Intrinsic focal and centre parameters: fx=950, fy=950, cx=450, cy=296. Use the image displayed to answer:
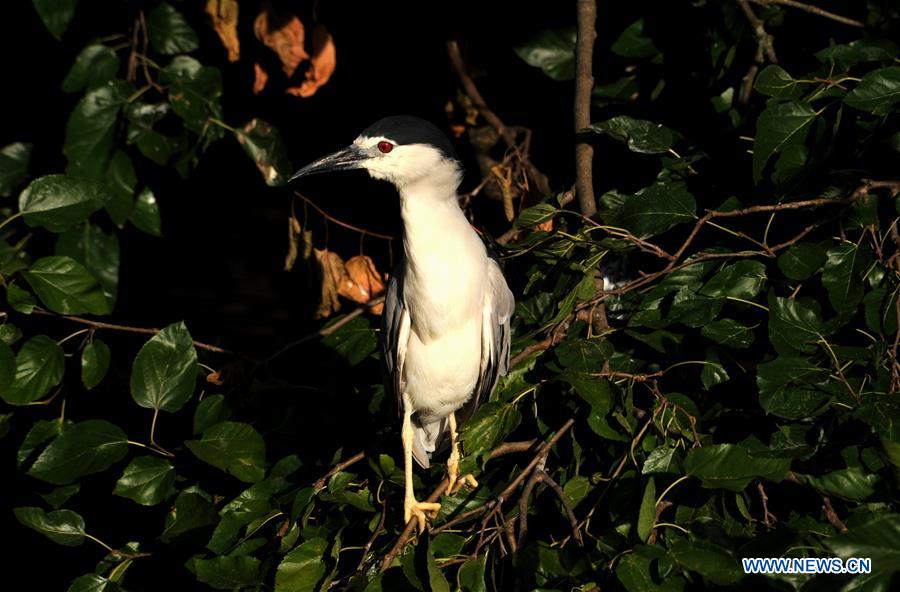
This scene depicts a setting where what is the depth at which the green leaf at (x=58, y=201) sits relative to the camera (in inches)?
101

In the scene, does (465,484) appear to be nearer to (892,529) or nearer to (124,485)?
(124,485)

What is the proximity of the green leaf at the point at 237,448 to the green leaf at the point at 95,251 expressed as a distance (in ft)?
2.55

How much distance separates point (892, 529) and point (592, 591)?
1.90 feet

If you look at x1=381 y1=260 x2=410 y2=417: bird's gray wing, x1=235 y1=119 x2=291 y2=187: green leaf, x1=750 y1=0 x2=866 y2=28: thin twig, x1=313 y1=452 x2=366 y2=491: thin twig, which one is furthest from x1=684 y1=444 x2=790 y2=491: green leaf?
x1=235 y1=119 x2=291 y2=187: green leaf

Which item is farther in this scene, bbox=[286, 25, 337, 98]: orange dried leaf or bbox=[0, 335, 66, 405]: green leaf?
bbox=[286, 25, 337, 98]: orange dried leaf

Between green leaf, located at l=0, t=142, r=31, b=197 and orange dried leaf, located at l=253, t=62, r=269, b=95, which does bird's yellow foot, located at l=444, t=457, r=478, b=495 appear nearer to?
orange dried leaf, located at l=253, t=62, r=269, b=95

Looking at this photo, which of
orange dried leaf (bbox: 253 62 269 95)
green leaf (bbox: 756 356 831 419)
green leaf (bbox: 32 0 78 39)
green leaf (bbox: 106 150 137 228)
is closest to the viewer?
green leaf (bbox: 756 356 831 419)

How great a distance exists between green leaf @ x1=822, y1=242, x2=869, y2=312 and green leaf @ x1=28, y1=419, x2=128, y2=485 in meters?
1.72

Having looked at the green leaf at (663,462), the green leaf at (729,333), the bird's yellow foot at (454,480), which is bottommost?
the bird's yellow foot at (454,480)

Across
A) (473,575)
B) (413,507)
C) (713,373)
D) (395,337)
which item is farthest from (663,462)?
(395,337)

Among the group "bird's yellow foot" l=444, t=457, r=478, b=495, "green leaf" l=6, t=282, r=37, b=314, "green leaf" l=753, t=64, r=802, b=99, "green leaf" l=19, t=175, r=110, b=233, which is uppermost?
"green leaf" l=753, t=64, r=802, b=99

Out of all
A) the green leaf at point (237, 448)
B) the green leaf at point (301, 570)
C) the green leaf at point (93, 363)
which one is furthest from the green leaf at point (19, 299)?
the green leaf at point (301, 570)

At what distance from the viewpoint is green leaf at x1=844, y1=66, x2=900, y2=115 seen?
2037mm

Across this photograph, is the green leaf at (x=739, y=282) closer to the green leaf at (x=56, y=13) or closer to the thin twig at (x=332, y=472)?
the thin twig at (x=332, y=472)
